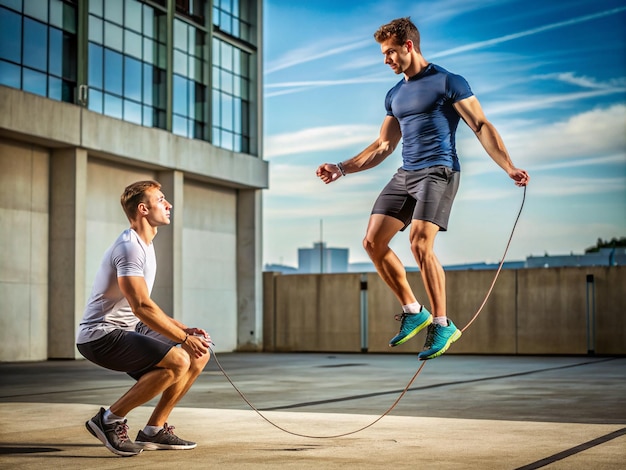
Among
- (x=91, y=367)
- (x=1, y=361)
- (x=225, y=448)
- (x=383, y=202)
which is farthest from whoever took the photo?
(x=1, y=361)

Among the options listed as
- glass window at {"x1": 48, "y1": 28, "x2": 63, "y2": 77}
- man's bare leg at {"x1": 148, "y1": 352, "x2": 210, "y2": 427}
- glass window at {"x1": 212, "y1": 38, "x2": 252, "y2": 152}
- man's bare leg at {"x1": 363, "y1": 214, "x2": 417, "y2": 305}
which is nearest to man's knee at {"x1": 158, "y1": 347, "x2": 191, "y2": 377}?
man's bare leg at {"x1": 148, "y1": 352, "x2": 210, "y2": 427}

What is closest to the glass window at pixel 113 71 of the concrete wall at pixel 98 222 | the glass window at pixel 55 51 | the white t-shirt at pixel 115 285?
the concrete wall at pixel 98 222

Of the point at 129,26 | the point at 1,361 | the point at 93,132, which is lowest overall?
the point at 1,361

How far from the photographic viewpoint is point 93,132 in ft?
97.7

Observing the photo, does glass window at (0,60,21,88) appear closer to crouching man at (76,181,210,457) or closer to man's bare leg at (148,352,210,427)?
crouching man at (76,181,210,457)

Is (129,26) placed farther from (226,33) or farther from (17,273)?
(17,273)

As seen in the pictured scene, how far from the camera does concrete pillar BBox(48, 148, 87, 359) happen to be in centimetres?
2911

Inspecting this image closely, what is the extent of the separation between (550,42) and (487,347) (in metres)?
11.7

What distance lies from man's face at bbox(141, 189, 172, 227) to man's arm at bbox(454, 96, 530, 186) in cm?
263

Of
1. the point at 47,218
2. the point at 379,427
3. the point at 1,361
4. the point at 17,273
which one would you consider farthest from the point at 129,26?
the point at 379,427

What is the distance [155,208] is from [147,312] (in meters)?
0.90

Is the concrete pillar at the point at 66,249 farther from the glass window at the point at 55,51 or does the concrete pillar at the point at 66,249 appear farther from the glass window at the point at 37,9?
the glass window at the point at 37,9

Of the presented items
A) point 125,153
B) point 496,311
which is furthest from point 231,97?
point 496,311

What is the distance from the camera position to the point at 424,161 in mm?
6703
